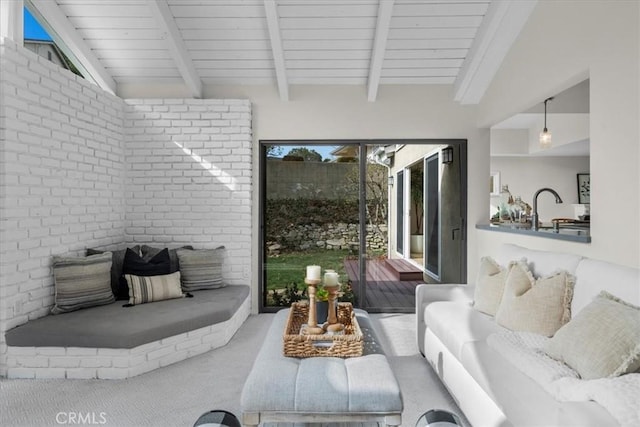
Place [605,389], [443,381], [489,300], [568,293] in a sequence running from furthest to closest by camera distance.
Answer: [489,300] → [443,381] → [568,293] → [605,389]

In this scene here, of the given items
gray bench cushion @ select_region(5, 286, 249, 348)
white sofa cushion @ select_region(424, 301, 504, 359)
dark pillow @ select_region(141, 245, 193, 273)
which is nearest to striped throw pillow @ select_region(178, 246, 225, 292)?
dark pillow @ select_region(141, 245, 193, 273)

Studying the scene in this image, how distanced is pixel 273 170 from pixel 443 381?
9.62ft

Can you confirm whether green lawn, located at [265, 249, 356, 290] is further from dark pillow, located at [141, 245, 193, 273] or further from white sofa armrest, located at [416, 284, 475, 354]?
→ white sofa armrest, located at [416, 284, 475, 354]

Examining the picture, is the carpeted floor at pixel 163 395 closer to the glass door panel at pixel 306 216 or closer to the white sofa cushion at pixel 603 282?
the white sofa cushion at pixel 603 282

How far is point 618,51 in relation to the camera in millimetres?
2408

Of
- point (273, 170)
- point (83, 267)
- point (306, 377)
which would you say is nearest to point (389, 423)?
point (306, 377)

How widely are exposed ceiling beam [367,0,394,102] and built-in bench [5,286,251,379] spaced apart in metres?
2.92

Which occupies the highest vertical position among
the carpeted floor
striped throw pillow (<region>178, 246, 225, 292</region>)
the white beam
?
the white beam

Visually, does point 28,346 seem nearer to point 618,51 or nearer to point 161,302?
point 161,302

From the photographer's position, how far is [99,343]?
283 centimetres

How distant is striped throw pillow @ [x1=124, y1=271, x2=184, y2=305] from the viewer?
11.5ft

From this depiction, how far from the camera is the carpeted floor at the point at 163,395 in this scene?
2.31 meters

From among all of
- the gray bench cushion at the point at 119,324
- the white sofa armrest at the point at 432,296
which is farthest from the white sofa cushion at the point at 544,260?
the gray bench cushion at the point at 119,324

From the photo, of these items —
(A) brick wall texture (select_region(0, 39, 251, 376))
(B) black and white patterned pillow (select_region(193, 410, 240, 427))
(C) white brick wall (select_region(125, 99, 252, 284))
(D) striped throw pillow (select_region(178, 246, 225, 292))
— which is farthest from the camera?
(C) white brick wall (select_region(125, 99, 252, 284))
